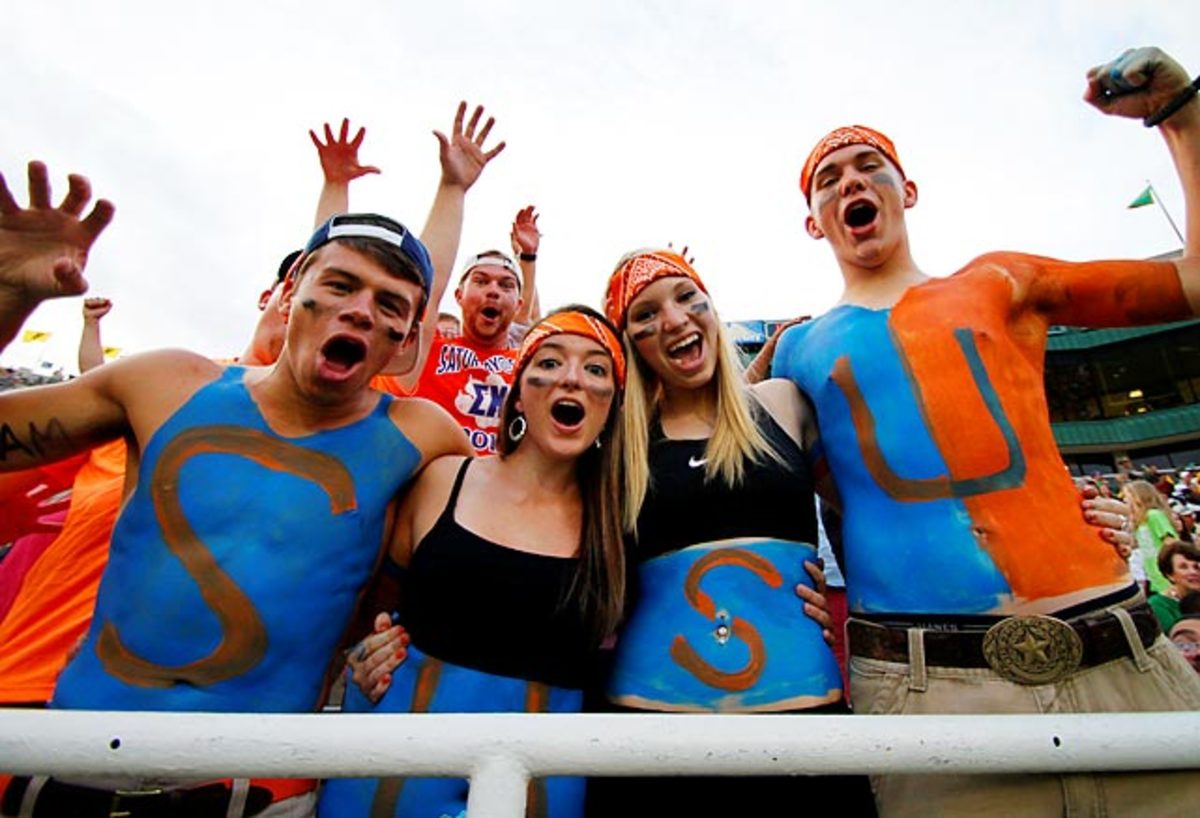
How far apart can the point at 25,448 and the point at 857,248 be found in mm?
3023

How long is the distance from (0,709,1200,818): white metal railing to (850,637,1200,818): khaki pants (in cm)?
75

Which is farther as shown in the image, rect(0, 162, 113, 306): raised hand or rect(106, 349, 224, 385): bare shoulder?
rect(106, 349, 224, 385): bare shoulder

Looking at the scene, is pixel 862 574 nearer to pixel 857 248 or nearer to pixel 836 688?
pixel 836 688

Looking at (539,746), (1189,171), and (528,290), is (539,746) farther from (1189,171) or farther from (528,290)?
(528,290)

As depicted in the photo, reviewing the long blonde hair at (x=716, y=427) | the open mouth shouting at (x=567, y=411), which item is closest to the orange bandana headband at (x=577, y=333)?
the long blonde hair at (x=716, y=427)

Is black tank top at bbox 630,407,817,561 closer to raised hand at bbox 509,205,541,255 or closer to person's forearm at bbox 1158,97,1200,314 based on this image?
person's forearm at bbox 1158,97,1200,314

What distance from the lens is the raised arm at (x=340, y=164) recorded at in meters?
3.43

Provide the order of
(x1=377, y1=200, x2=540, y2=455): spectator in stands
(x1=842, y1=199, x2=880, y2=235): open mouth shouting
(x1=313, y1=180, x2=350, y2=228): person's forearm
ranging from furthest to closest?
(x1=377, y1=200, x2=540, y2=455): spectator in stands
(x1=313, y1=180, x2=350, y2=228): person's forearm
(x1=842, y1=199, x2=880, y2=235): open mouth shouting

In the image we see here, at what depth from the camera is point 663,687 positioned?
1832 millimetres

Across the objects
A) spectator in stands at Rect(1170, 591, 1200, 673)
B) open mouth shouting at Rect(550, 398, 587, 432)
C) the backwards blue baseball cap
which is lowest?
spectator in stands at Rect(1170, 591, 1200, 673)

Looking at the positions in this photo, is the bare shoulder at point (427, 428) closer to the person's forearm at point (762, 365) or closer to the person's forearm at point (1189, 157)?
the person's forearm at point (762, 365)

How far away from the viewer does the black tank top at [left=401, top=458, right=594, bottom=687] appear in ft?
5.87

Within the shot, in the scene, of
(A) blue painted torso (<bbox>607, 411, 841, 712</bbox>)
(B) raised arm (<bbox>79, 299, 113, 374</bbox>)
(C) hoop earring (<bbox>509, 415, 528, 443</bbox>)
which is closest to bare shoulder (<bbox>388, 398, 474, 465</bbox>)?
(C) hoop earring (<bbox>509, 415, 528, 443</bbox>)

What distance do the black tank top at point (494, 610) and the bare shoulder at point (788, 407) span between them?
1049 millimetres
